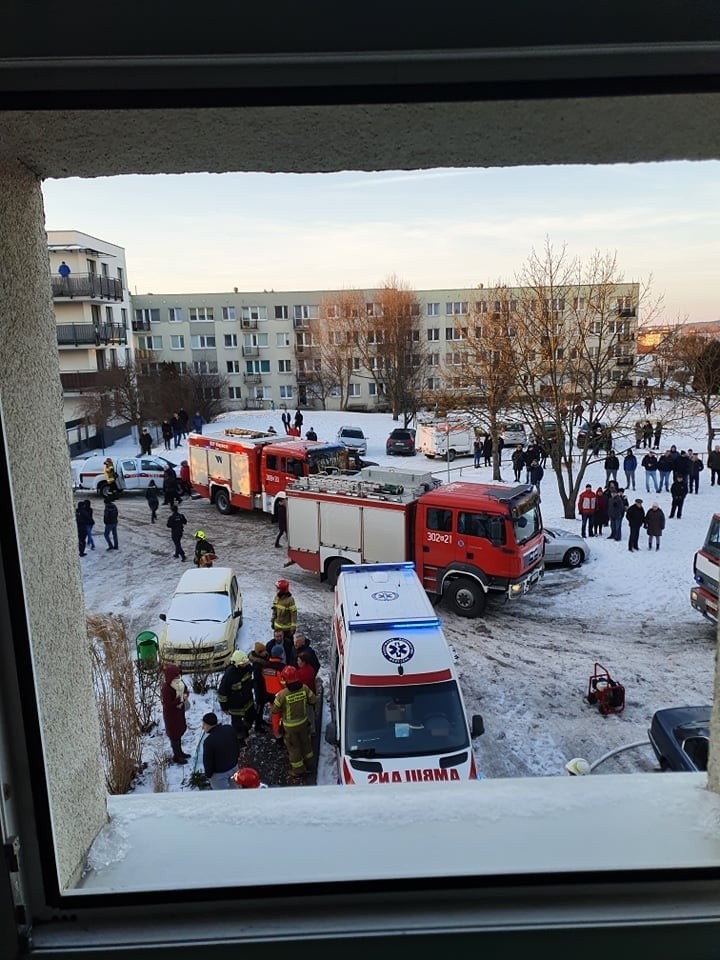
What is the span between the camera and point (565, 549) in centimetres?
1223

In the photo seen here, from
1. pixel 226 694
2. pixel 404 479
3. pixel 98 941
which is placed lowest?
pixel 226 694

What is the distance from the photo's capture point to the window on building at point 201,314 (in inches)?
1537

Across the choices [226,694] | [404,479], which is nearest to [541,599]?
[404,479]

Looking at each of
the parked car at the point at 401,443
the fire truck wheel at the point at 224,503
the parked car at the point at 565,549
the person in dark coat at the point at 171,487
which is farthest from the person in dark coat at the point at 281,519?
the parked car at the point at 401,443

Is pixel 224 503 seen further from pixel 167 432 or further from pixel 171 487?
pixel 167 432

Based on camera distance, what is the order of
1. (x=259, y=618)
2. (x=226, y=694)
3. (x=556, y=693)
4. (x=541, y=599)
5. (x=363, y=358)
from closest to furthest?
(x=226, y=694) < (x=556, y=693) < (x=259, y=618) < (x=541, y=599) < (x=363, y=358)

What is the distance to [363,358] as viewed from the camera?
3522 cm

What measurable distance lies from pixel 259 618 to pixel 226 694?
3.40m

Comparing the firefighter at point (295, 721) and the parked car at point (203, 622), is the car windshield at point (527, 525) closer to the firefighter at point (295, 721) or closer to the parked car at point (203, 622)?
the parked car at point (203, 622)

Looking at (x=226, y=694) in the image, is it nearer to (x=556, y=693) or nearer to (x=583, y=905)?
(x=556, y=693)

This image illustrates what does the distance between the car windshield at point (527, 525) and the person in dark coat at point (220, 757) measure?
5774 mm

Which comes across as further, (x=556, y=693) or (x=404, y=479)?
(x=404, y=479)

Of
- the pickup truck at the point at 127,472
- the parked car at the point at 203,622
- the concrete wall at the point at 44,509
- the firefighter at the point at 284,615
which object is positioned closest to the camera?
the concrete wall at the point at 44,509

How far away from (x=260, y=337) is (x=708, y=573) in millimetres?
34303
